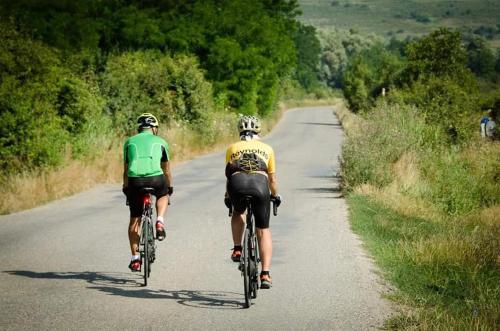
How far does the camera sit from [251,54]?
4703 cm

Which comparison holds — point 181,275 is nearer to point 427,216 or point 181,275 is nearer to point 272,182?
point 272,182

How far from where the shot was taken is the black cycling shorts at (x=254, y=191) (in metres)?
7.98

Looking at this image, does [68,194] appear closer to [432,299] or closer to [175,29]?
[432,299]

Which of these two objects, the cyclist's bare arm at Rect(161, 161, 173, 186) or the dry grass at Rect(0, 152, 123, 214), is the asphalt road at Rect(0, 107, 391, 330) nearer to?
the dry grass at Rect(0, 152, 123, 214)

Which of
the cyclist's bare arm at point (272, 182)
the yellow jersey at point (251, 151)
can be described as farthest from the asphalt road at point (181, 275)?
the yellow jersey at point (251, 151)

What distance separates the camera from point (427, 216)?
54.1 ft

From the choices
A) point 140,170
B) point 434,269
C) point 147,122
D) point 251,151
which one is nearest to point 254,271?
point 251,151

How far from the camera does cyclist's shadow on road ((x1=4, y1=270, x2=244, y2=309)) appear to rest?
326 inches

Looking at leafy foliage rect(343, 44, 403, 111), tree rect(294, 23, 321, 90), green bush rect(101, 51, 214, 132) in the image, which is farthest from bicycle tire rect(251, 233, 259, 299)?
tree rect(294, 23, 321, 90)

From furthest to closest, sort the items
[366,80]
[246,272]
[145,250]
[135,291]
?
[366,80], [145,250], [135,291], [246,272]

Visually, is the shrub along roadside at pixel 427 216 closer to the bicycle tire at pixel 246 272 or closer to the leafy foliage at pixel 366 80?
the bicycle tire at pixel 246 272

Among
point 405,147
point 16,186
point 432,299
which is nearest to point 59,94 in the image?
point 16,186

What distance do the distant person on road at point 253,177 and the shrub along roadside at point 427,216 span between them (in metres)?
1.62

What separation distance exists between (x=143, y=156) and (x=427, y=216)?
888 cm
